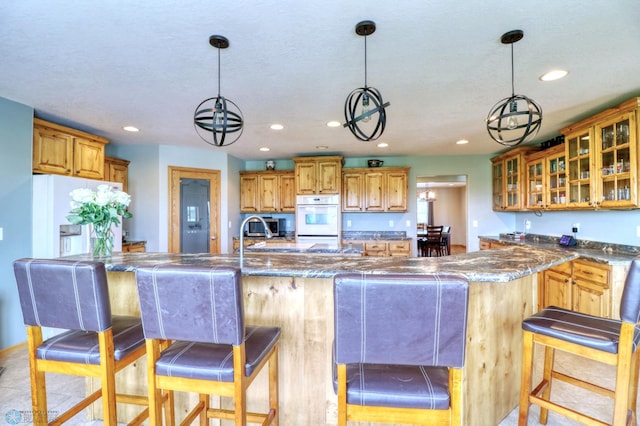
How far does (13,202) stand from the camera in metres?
2.93

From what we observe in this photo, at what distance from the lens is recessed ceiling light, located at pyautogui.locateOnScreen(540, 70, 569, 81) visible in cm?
234

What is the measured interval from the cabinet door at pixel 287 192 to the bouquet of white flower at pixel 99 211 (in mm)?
3591

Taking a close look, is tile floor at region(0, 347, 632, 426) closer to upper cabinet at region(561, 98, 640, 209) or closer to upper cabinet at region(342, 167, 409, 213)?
upper cabinet at region(561, 98, 640, 209)

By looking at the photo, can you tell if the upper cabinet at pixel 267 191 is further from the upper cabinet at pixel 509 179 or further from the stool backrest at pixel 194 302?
the stool backrest at pixel 194 302

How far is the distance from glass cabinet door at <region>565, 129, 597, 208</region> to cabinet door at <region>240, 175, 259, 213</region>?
4628 mm

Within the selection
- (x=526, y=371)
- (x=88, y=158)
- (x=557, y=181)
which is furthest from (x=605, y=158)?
(x=88, y=158)

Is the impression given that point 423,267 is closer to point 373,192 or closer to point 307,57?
point 307,57

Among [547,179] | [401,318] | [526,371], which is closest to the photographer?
[401,318]

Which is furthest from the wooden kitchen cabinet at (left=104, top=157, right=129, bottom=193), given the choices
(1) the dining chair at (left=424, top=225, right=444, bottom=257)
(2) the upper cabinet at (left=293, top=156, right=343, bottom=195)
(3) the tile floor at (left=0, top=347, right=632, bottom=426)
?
(1) the dining chair at (left=424, top=225, right=444, bottom=257)

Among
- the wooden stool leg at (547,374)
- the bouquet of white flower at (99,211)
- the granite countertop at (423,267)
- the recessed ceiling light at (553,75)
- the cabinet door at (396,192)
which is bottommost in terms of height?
the wooden stool leg at (547,374)

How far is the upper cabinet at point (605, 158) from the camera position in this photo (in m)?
2.70

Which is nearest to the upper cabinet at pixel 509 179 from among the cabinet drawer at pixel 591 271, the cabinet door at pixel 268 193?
the cabinet drawer at pixel 591 271

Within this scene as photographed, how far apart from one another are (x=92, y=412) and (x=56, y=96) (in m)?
2.68

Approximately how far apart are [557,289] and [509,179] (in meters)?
2.04
